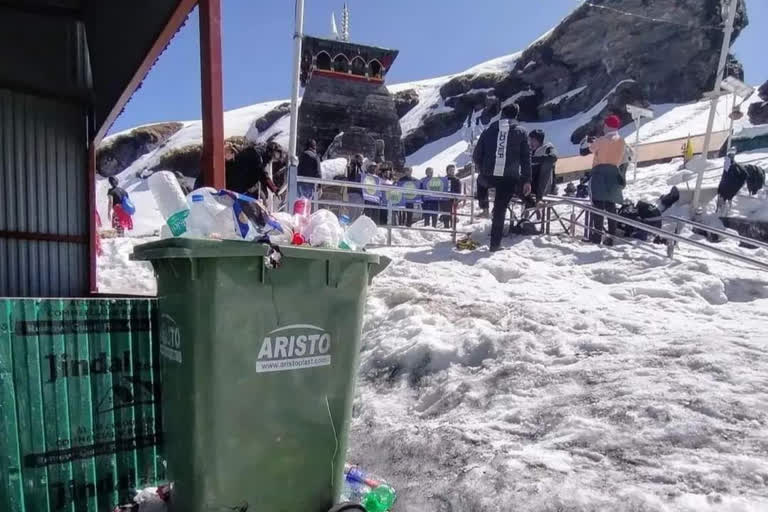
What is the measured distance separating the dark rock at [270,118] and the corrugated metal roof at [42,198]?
41.5 m

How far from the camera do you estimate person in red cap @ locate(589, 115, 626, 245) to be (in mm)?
7605

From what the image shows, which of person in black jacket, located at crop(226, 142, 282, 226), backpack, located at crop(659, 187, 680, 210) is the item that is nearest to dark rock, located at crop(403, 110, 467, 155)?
backpack, located at crop(659, 187, 680, 210)

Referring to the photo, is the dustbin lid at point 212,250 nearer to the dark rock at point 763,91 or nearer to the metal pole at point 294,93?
the metal pole at point 294,93

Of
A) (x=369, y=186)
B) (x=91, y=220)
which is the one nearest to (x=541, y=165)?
(x=369, y=186)

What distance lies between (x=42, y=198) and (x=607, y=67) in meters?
46.1

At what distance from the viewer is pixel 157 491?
8.84ft

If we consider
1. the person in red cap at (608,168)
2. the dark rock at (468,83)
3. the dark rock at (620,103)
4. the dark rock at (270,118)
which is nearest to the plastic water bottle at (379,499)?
the person in red cap at (608,168)

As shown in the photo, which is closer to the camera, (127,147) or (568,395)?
(568,395)

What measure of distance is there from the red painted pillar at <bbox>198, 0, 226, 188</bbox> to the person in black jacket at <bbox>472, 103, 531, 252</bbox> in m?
4.61

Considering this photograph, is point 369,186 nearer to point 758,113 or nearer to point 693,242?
point 693,242

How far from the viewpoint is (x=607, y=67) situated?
142 feet

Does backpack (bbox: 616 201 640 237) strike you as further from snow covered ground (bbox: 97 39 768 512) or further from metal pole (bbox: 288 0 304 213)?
metal pole (bbox: 288 0 304 213)

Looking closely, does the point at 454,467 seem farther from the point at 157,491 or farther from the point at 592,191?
the point at 592,191

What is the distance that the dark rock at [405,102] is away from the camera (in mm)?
54719
